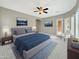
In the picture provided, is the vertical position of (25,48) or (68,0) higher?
(68,0)

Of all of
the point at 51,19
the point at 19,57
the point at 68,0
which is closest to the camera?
the point at 19,57

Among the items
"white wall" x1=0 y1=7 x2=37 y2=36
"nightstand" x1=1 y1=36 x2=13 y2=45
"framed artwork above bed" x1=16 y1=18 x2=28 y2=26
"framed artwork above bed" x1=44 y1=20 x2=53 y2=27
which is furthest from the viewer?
"framed artwork above bed" x1=44 y1=20 x2=53 y2=27

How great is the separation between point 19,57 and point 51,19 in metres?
7.58

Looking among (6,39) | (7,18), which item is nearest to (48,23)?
(7,18)

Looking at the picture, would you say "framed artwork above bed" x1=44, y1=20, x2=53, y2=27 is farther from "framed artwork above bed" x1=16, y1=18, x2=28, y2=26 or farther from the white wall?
the white wall

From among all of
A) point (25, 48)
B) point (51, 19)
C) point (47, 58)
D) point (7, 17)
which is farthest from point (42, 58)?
point (51, 19)

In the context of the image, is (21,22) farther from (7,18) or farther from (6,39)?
(6,39)

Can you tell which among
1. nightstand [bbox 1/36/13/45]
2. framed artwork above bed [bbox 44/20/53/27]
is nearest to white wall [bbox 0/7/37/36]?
nightstand [bbox 1/36/13/45]

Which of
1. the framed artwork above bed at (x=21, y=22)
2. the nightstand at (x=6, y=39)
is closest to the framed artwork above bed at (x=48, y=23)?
the framed artwork above bed at (x=21, y=22)

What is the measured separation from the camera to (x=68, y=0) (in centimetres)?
387

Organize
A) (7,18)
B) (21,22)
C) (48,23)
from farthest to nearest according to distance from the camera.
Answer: (48,23), (21,22), (7,18)

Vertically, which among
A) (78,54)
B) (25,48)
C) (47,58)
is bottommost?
(47,58)

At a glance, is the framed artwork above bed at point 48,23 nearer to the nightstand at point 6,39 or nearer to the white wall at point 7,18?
the white wall at point 7,18

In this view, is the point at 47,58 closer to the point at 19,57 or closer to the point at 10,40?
the point at 19,57
